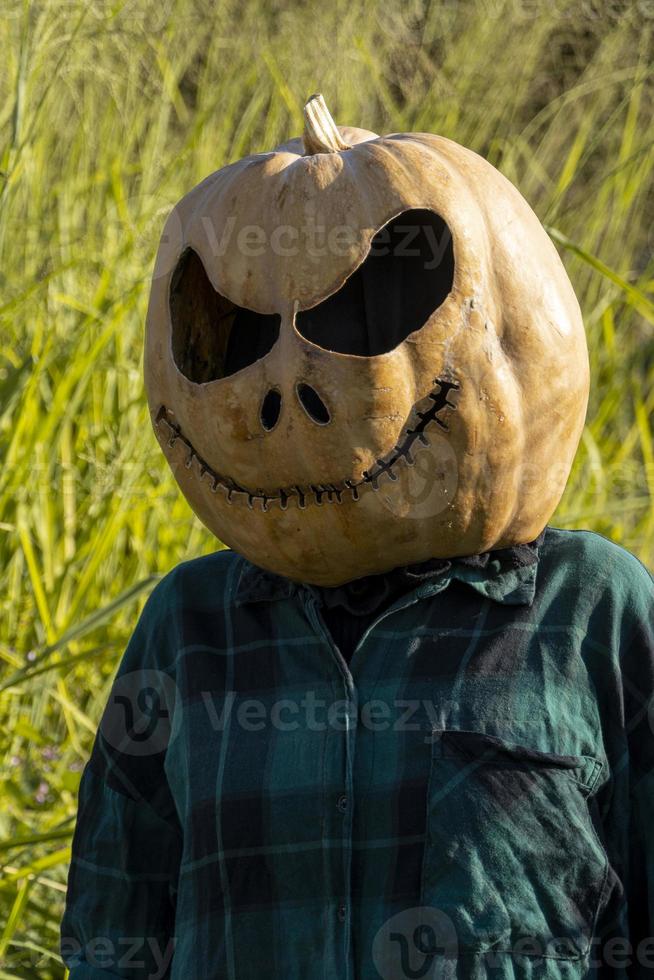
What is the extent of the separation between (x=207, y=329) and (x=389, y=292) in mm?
240

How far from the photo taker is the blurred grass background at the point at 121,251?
2295 millimetres

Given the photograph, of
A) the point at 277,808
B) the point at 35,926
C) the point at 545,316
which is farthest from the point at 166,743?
the point at 35,926

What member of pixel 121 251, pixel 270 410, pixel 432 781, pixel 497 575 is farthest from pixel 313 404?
pixel 121 251

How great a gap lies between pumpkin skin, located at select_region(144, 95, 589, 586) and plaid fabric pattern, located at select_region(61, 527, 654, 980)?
9 centimetres

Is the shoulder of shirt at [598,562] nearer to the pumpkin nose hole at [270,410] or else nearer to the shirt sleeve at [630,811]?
the shirt sleeve at [630,811]

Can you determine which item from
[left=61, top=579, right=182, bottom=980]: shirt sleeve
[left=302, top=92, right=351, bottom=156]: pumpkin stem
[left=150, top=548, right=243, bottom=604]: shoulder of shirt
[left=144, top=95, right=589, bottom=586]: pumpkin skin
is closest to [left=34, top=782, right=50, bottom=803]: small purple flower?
[left=61, top=579, right=182, bottom=980]: shirt sleeve

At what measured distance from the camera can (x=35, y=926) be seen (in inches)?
89.8

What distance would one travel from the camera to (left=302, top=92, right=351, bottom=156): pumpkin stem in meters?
1.45

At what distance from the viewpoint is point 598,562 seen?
1.40 m

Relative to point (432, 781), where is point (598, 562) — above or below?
above

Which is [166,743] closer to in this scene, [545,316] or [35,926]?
[545,316]
